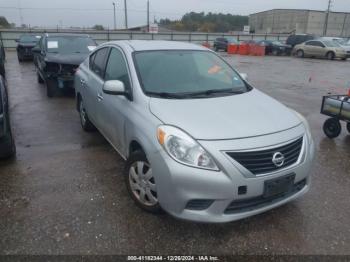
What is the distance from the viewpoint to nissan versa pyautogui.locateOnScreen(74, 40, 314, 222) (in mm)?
2494

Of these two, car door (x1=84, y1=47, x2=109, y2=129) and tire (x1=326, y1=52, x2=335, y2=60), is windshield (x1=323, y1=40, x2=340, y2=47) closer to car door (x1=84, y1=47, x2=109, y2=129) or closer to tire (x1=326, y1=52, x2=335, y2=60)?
tire (x1=326, y1=52, x2=335, y2=60)

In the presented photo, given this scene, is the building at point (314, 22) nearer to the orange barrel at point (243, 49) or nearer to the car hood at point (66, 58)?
the orange barrel at point (243, 49)

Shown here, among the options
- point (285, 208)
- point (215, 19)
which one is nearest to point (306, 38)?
point (285, 208)

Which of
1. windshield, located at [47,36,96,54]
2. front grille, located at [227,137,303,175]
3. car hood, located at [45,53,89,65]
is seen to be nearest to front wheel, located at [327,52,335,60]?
windshield, located at [47,36,96,54]

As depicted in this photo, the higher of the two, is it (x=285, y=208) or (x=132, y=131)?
(x=132, y=131)

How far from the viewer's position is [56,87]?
845 cm

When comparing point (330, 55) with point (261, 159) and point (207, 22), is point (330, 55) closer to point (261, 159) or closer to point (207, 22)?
point (261, 159)

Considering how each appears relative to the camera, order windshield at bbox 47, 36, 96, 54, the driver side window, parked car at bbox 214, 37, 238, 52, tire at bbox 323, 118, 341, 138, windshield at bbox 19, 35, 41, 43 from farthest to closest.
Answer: parked car at bbox 214, 37, 238, 52, windshield at bbox 19, 35, 41, 43, windshield at bbox 47, 36, 96, 54, tire at bbox 323, 118, 341, 138, the driver side window

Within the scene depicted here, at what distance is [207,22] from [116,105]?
9114 centimetres

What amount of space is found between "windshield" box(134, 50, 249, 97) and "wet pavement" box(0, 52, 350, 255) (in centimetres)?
128

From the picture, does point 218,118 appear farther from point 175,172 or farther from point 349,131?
point 349,131

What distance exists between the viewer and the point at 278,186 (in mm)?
2633

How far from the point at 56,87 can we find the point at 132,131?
615cm

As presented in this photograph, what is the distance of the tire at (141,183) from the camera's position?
2893mm
